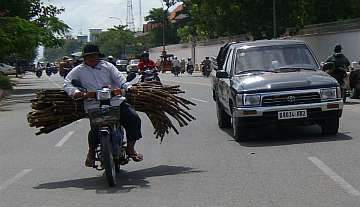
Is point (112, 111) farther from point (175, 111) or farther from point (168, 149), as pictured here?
point (168, 149)

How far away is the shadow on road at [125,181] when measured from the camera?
9031mm

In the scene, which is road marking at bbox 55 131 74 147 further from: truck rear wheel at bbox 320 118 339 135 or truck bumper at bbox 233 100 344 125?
truck rear wheel at bbox 320 118 339 135

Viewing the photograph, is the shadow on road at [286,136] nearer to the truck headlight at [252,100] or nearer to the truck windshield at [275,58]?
the truck headlight at [252,100]

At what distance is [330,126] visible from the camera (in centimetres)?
1291

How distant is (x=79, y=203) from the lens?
812cm

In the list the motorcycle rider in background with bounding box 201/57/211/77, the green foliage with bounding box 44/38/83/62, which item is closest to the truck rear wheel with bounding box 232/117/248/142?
the motorcycle rider in background with bounding box 201/57/211/77

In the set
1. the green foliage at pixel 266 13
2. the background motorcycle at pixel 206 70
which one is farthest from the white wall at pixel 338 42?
the background motorcycle at pixel 206 70

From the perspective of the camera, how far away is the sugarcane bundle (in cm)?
1007

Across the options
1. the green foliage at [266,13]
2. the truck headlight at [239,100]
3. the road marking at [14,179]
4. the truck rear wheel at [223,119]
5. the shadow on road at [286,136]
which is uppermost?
the green foliage at [266,13]

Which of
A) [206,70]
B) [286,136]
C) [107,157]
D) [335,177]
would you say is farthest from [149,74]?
[206,70]

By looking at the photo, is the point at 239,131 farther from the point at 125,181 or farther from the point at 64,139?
the point at 64,139

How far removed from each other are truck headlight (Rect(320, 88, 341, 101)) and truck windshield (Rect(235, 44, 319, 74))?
3.14 ft

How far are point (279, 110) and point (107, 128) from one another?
4.06m

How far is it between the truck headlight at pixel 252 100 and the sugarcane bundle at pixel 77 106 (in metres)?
1.78
